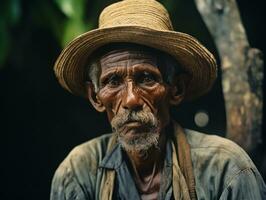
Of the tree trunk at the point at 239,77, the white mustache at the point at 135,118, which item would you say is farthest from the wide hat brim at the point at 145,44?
the white mustache at the point at 135,118

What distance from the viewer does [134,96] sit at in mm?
3191

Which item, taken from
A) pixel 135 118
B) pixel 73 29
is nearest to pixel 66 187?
pixel 135 118

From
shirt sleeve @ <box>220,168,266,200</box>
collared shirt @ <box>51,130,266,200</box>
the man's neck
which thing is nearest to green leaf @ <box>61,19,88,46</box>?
collared shirt @ <box>51,130,266,200</box>

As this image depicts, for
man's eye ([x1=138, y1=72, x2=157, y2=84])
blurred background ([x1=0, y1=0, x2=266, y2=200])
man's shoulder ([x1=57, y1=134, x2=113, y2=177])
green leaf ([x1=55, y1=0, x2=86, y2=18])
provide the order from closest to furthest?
man's eye ([x1=138, y1=72, x2=157, y2=84]) < man's shoulder ([x1=57, y1=134, x2=113, y2=177]) < green leaf ([x1=55, y1=0, x2=86, y2=18]) < blurred background ([x1=0, y1=0, x2=266, y2=200])

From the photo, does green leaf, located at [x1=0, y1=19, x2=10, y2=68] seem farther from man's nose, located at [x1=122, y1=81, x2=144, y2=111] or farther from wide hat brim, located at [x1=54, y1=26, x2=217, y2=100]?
man's nose, located at [x1=122, y1=81, x2=144, y2=111]

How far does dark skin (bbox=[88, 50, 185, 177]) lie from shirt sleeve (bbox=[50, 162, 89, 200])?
0.34 meters

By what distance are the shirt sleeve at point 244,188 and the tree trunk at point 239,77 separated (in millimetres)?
503

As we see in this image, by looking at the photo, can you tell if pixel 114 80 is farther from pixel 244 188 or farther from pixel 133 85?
pixel 244 188

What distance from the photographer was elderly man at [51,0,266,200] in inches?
127

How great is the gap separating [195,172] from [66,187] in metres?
0.68

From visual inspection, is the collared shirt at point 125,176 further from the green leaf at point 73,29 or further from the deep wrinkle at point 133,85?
the green leaf at point 73,29

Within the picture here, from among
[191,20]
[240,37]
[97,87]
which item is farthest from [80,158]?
[191,20]

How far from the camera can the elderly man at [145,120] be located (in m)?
3.22

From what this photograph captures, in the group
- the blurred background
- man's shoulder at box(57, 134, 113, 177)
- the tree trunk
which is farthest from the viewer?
the blurred background
